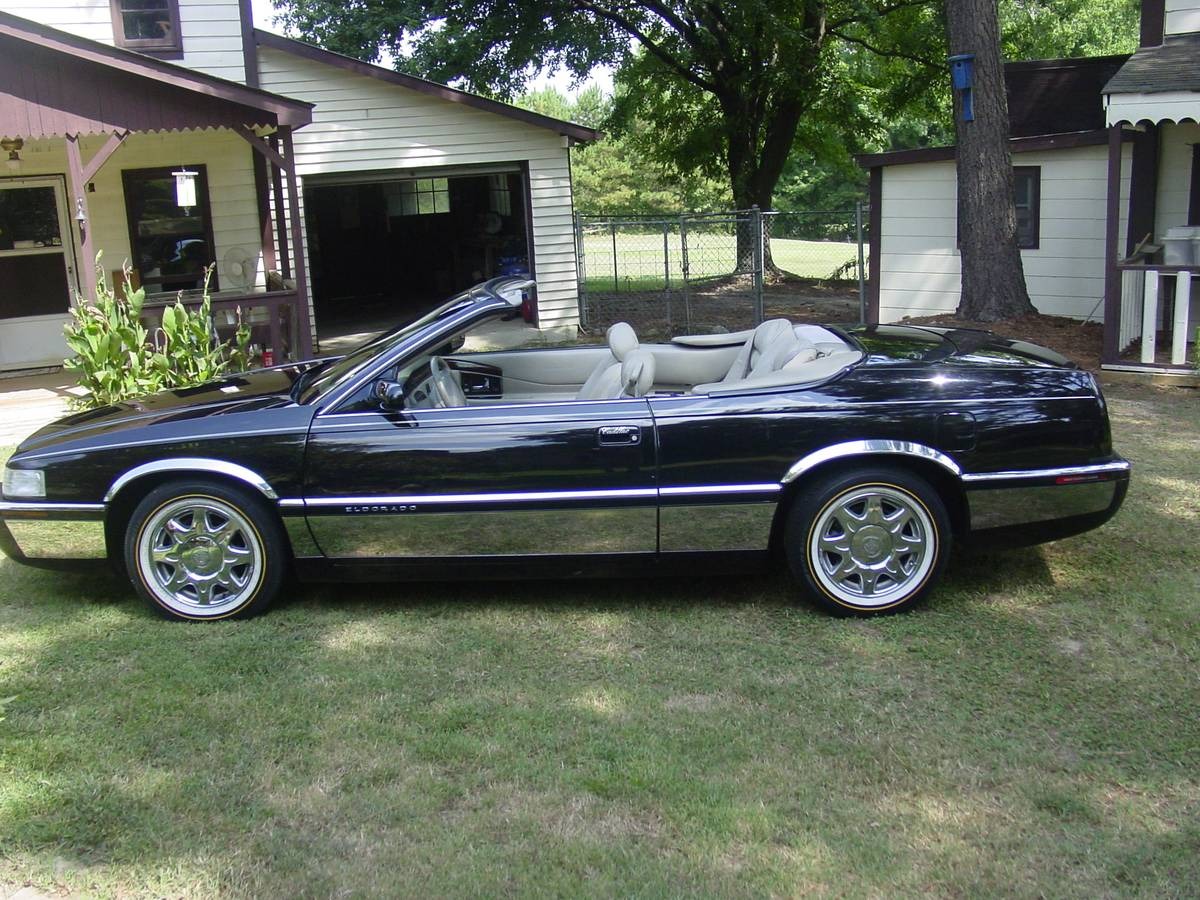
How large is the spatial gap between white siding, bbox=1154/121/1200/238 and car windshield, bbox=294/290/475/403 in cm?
1049

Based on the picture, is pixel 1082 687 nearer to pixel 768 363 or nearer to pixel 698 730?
pixel 698 730

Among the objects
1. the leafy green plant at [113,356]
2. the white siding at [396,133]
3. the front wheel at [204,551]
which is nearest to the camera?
the front wheel at [204,551]

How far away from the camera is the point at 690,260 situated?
25.5 meters

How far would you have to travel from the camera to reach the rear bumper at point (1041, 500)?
5035 millimetres

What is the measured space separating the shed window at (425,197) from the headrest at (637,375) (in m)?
18.8

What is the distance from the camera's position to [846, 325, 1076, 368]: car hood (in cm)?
534

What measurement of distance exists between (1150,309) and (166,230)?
11.0 metres

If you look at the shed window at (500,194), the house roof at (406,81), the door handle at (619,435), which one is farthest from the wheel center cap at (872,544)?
the shed window at (500,194)

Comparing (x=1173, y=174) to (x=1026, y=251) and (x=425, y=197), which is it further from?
(x=425, y=197)

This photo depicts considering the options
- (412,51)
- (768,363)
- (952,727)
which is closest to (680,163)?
(412,51)

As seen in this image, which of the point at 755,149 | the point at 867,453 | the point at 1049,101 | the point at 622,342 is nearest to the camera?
the point at 867,453

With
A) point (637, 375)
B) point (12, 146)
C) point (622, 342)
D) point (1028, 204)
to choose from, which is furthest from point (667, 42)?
point (637, 375)

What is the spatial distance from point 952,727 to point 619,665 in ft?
4.24

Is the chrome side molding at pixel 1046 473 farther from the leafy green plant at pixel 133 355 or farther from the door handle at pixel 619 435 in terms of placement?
the leafy green plant at pixel 133 355
